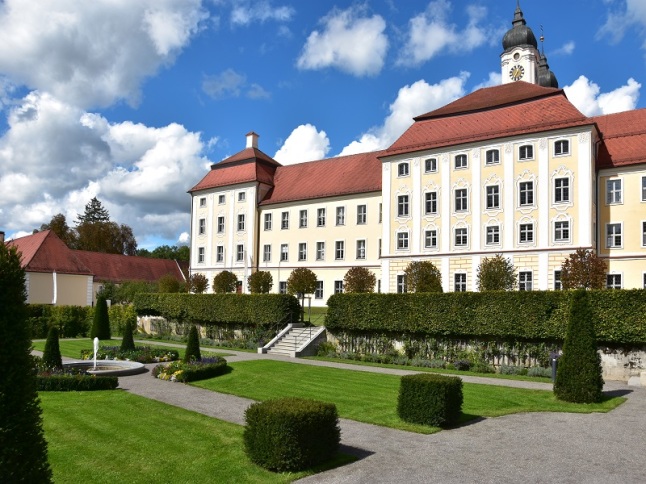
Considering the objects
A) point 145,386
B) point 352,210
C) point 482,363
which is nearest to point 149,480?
point 145,386

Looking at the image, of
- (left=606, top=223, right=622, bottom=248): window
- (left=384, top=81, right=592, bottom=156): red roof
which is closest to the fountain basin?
(left=384, top=81, right=592, bottom=156): red roof

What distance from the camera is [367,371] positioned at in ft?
66.5

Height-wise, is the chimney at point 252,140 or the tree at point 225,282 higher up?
the chimney at point 252,140

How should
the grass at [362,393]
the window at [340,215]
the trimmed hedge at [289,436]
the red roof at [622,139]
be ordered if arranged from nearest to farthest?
the trimmed hedge at [289,436] < the grass at [362,393] < the red roof at [622,139] < the window at [340,215]

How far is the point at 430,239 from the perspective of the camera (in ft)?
122

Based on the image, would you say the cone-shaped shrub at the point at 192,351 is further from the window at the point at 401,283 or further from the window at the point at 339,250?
the window at the point at 339,250

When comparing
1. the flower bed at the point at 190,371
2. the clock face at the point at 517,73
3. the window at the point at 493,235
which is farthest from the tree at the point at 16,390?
the clock face at the point at 517,73

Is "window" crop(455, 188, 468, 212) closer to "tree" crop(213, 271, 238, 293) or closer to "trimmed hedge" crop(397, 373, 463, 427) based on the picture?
"tree" crop(213, 271, 238, 293)

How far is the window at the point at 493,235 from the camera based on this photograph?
3475cm

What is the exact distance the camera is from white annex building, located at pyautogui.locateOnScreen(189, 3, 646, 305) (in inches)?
1287

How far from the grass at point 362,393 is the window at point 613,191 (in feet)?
73.7

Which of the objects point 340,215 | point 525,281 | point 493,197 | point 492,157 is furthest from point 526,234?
point 340,215

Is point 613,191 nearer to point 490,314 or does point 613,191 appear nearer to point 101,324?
point 490,314

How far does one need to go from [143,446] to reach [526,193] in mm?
30141
